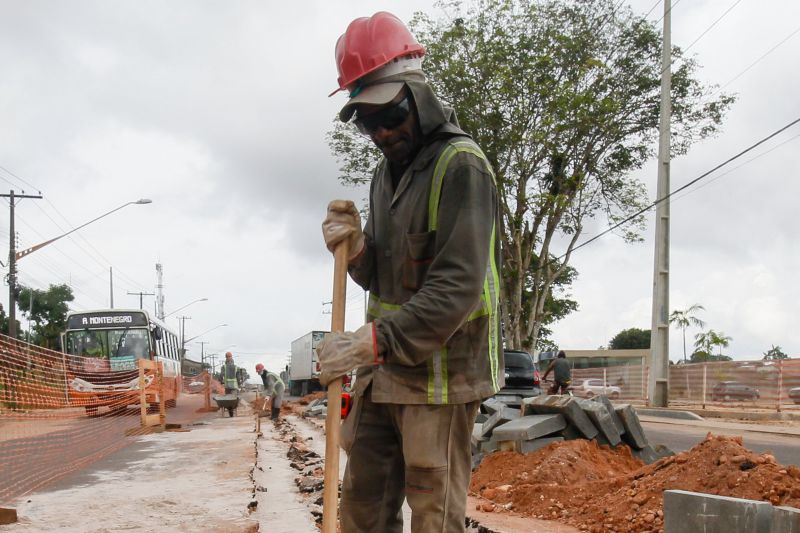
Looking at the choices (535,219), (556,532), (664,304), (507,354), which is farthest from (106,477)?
(535,219)

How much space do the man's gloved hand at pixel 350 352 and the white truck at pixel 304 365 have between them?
36.6 metres

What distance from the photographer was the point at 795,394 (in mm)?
17375

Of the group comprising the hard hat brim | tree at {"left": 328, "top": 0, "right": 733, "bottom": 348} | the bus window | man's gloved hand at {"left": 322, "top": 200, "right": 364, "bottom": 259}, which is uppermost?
tree at {"left": 328, "top": 0, "right": 733, "bottom": 348}

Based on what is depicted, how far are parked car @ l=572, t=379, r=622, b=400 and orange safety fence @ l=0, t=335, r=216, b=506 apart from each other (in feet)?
49.0

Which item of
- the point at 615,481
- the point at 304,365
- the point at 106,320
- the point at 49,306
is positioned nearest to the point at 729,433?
the point at 615,481

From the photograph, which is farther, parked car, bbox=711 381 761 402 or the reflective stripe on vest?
parked car, bbox=711 381 761 402

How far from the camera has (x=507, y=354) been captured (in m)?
16.3

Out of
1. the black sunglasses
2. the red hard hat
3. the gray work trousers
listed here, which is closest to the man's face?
the black sunglasses

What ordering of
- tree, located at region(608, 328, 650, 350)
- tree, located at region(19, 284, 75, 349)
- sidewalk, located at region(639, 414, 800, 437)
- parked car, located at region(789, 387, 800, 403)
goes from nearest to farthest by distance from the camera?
sidewalk, located at region(639, 414, 800, 437) < parked car, located at region(789, 387, 800, 403) < tree, located at region(19, 284, 75, 349) < tree, located at region(608, 328, 650, 350)

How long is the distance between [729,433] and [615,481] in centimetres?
753

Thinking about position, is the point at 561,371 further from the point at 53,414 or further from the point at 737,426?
the point at 53,414

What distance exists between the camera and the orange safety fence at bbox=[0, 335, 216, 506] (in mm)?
8766

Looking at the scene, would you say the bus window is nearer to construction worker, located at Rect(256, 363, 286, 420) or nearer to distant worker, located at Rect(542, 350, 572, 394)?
construction worker, located at Rect(256, 363, 286, 420)

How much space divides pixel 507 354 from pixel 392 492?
14128 millimetres
